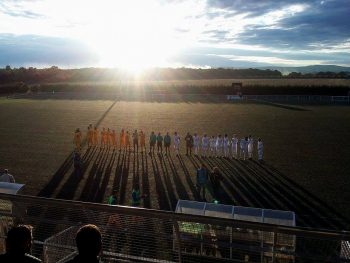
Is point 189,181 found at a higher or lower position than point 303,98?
lower

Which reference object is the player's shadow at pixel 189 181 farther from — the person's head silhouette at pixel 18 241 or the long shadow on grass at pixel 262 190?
the person's head silhouette at pixel 18 241

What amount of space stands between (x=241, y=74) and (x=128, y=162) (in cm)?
11324

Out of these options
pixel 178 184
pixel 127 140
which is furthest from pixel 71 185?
pixel 127 140

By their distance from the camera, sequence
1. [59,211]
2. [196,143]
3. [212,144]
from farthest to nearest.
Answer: [196,143], [212,144], [59,211]

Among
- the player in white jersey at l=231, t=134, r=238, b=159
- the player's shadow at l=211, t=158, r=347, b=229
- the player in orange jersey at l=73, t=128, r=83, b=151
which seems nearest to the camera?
the player's shadow at l=211, t=158, r=347, b=229

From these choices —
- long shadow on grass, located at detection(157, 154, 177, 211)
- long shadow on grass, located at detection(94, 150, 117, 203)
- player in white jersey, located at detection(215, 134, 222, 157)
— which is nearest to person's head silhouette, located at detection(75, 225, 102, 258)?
long shadow on grass, located at detection(157, 154, 177, 211)

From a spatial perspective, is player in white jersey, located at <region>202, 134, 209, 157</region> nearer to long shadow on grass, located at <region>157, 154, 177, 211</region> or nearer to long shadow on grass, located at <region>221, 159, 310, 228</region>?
long shadow on grass, located at <region>221, 159, 310, 228</region>

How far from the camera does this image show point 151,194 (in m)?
15.3

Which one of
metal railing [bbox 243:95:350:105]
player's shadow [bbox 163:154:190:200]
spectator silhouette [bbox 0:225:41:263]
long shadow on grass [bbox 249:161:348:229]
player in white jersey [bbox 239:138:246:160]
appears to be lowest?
long shadow on grass [bbox 249:161:348:229]

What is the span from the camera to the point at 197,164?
20141 mm

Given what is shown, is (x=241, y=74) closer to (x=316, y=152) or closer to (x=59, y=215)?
(x=316, y=152)

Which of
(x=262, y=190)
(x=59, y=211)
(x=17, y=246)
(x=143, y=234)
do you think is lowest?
(x=262, y=190)

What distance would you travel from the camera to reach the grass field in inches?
586

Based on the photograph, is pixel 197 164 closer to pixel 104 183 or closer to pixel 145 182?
pixel 145 182
